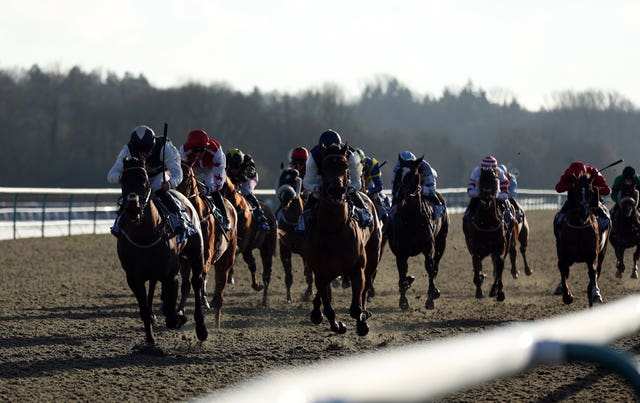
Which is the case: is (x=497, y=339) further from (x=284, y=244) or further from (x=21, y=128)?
(x=21, y=128)

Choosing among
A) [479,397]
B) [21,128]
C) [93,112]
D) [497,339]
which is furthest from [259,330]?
[93,112]

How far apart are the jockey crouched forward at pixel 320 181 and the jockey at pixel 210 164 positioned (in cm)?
168

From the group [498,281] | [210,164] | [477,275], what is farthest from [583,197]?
[210,164]

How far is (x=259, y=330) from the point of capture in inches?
420

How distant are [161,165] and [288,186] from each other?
4.44 metres

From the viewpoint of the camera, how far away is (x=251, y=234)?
43.8 feet

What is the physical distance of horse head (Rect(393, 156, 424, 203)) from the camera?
12829mm

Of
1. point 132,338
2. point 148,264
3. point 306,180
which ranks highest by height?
point 306,180

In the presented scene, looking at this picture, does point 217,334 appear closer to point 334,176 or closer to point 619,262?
point 334,176

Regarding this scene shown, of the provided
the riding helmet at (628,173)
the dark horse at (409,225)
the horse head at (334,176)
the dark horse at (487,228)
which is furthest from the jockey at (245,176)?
the riding helmet at (628,173)

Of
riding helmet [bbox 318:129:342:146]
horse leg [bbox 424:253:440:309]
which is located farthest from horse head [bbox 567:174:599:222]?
riding helmet [bbox 318:129:342:146]

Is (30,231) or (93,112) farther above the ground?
(93,112)

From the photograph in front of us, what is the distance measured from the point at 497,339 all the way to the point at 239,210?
35.3 ft

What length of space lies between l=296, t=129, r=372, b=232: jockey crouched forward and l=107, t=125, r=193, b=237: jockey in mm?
1080
